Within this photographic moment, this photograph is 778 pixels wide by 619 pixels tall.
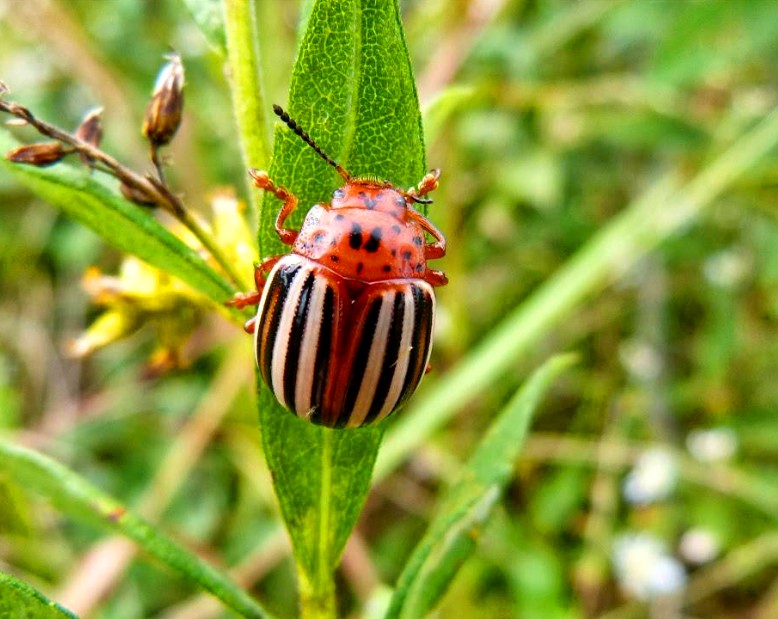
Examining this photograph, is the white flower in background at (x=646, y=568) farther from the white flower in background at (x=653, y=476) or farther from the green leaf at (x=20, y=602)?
the green leaf at (x=20, y=602)

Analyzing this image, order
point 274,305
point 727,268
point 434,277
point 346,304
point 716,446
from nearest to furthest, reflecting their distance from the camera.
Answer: point 274,305 < point 346,304 < point 434,277 < point 716,446 < point 727,268

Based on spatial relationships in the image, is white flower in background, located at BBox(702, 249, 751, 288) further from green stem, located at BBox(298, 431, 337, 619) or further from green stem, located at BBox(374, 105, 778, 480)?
green stem, located at BBox(298, 431, 337, 619)

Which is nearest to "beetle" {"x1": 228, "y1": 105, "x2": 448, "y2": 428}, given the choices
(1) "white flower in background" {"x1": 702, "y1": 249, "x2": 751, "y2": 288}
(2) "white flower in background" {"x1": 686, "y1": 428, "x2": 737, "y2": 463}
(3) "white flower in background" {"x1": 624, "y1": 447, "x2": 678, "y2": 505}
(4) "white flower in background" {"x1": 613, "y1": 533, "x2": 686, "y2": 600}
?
(3) "white flower in background" {"x1": 624, "y1": 447, "x2": 678, "y2": 505}

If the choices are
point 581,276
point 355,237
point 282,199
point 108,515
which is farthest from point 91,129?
point 581,276

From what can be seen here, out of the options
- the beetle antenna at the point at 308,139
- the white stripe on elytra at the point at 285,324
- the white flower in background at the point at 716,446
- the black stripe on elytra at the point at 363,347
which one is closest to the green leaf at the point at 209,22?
the beetle antenna at the point at 308,139

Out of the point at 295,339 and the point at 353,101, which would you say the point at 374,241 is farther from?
the point at 353,101
